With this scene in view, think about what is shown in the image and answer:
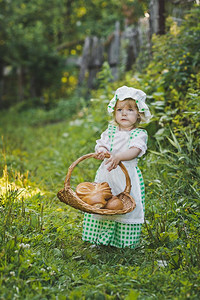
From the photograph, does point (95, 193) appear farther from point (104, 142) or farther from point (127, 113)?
point (127, 113)

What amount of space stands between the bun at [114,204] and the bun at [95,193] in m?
0.03

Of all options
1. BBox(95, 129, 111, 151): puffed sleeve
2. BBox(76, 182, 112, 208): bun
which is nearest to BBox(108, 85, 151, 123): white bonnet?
BBox(95, 129, 111, 151): puffed sleeve

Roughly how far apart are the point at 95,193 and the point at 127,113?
694 millimetres

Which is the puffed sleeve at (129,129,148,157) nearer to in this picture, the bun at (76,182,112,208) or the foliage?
the bun at (76,182,112,208)

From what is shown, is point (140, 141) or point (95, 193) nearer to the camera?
point (95, 193)

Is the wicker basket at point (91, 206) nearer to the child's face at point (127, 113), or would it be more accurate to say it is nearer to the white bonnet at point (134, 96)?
the child's face at point (127, 113)

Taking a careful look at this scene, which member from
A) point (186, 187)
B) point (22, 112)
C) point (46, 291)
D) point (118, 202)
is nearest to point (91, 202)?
point (118, 202)

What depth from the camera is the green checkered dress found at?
106 inches

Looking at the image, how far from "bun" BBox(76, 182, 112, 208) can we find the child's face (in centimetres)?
52

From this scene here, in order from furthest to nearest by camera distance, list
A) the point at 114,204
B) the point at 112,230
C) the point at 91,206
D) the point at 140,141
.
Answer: the point at 112,230 → the point at 140,141 → the point at 114,204 → the point at 91,206

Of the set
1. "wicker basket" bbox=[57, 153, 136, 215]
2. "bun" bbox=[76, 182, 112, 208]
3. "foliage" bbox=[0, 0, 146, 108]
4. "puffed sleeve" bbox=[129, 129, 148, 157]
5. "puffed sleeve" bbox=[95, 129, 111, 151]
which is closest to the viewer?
"wicker basket" bbox=[57, 153, 136, 215]

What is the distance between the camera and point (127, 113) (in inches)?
107

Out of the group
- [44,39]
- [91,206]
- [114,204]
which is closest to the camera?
[91,206]

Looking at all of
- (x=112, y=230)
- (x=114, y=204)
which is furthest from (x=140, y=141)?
(x=112, y=230)
